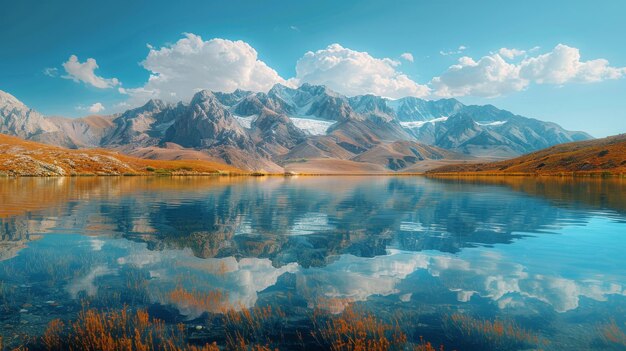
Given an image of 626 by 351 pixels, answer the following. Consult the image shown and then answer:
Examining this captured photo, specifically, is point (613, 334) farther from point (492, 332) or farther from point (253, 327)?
point (253, 327)

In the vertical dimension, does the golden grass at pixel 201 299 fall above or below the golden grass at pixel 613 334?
above

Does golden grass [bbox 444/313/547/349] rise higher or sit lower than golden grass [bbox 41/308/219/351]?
lower

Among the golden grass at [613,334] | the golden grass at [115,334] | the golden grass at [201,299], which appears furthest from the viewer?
the golden grass at [201,299]

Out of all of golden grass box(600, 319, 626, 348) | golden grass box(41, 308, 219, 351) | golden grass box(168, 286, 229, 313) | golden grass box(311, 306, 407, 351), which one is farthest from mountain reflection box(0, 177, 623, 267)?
golden grass box(600, 319, 626, 348)

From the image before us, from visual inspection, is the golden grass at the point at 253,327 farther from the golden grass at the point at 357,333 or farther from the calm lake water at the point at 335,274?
the golden grass at the point at 357,333

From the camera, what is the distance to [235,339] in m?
16.8

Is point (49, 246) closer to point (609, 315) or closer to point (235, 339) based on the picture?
point (235, 339)

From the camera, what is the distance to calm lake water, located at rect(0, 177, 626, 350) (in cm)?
1844

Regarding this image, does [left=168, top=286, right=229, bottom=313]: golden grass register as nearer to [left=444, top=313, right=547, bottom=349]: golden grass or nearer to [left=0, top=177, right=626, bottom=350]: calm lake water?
[left=0, top=177, right=626, bottom=350]: calm lake water

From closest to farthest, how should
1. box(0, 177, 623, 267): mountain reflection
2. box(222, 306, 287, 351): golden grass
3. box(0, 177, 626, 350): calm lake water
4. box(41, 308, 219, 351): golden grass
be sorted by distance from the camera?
box(41, 308, 219, 351): golden grass < box(222, 306, 287, 351): golden grass < box(0, 177, 626, 350): calm lake water < box(0, 177, 623, 267): mountain reflection

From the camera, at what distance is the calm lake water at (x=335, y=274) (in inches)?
726

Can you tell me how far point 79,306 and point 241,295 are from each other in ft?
27.5

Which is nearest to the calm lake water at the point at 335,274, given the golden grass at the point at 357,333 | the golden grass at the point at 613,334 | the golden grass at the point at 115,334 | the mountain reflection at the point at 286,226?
the golden grass at the point at 613,334

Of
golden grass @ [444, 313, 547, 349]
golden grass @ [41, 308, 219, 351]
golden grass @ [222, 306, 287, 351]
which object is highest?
golden grass @ [41, 308, 219, 351]
